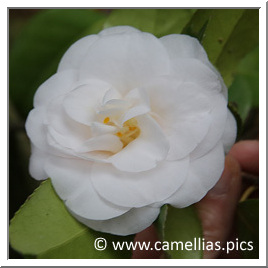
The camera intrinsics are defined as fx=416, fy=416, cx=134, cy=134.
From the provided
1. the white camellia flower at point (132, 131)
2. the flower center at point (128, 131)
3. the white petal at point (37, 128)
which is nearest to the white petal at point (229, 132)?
the white camellia flower at point (132, 131)

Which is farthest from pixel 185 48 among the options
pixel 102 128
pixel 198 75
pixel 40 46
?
pixel 40 46

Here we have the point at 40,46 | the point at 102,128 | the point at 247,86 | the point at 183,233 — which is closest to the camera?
the point at 102,128

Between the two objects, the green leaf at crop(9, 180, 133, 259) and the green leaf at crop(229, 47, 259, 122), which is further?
the green leaf at crop(229, 47, 259, 122)

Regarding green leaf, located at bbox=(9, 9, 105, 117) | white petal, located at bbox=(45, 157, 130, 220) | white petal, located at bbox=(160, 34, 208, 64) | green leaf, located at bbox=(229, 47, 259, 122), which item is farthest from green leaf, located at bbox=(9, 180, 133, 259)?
green leaf, located at bbox=(9, 9, 105, 117)

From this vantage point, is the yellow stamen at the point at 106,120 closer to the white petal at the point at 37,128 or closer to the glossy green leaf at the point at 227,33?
the white petal at the point at 37,128

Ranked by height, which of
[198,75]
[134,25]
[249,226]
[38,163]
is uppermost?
[134,25]

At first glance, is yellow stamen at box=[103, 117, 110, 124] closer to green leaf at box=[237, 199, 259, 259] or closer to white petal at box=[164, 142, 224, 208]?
white petal at box=[164, 142, 224, 208]

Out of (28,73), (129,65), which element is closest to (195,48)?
(129,65)

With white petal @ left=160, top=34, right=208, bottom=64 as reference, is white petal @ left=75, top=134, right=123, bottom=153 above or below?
below

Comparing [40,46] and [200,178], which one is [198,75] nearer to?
[200,178]
